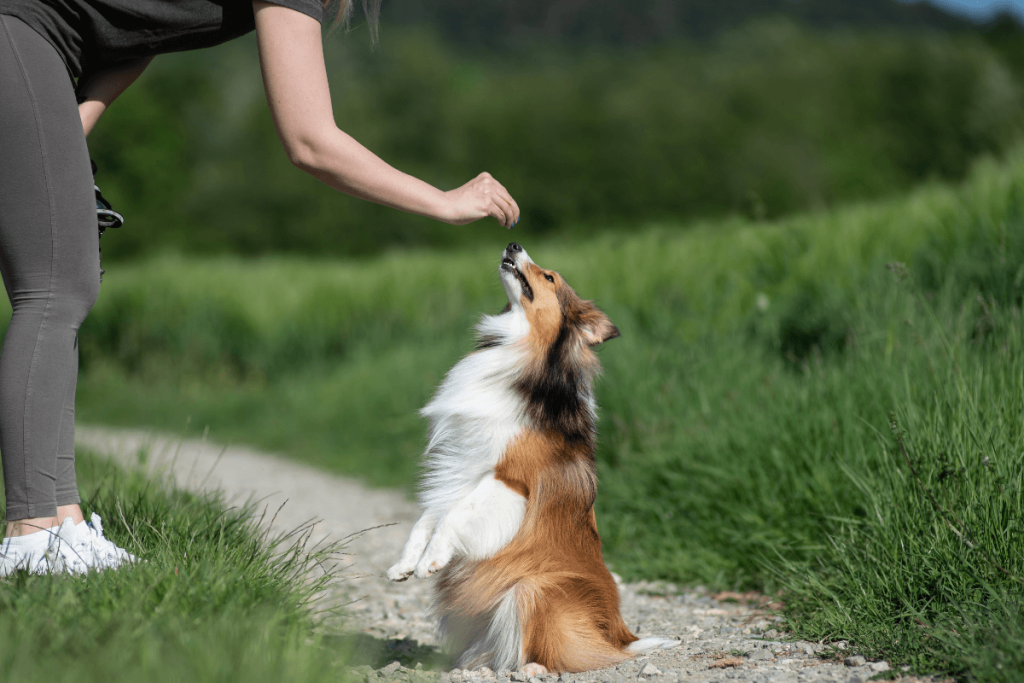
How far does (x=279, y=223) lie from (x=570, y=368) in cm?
3247

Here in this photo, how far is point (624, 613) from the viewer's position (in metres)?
3.53

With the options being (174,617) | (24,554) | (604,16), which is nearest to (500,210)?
(174,617)

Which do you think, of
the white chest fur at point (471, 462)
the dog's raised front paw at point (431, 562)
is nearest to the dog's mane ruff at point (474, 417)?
the white chest fur at point (471, 462)

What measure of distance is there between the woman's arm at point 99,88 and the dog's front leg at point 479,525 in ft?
5.88

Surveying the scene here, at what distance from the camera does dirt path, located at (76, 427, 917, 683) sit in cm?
234

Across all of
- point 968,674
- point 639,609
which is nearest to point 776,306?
point 639,609

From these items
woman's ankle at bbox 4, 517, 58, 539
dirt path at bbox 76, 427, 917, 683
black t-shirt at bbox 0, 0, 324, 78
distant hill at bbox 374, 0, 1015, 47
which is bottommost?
dirt path at bbox 76, 427, 917, 683

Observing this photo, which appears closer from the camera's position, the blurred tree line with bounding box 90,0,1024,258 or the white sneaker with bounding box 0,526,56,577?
the white sneaker with bounding box 0,526,56,577

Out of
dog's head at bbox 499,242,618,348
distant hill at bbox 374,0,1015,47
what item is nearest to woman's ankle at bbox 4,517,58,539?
dog's head at bbox 499,242,618,348

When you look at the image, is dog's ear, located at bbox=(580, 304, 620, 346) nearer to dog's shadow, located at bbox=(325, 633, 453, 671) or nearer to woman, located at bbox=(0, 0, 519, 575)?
woman, located at bbox=(0, 0, 519, 575)

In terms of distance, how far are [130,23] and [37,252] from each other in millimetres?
751

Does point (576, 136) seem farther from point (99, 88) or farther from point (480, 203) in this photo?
point (480, 203)

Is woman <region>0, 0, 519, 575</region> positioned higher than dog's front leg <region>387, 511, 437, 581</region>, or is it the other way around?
woman <region>0, 0, 519, 575</region>

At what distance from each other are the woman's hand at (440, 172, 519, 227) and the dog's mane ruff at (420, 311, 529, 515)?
69cm
